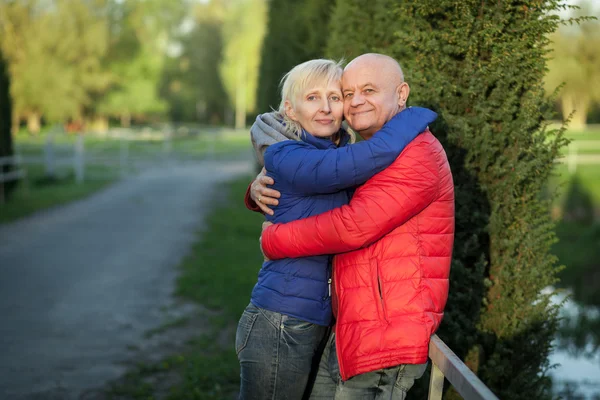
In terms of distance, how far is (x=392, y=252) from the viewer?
2451 millimetres

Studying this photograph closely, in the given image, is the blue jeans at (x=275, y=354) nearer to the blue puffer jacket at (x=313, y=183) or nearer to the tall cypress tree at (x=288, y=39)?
the blue puffer jacket at (x=313, y=183)

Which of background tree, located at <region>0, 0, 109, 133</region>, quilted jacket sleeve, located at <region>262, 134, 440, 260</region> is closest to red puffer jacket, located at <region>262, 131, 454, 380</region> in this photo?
quilted jacket sleeve, located at <region>262, 134, 440, 260</region>

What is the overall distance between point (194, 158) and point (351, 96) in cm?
2908

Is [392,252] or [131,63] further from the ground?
[131,63]

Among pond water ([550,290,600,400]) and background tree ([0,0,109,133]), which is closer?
pond water ([550,290,600,400])

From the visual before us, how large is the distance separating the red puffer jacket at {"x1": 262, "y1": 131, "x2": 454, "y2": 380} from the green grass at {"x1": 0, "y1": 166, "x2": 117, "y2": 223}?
12.2 metres

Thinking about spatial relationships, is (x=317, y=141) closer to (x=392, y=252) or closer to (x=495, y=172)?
(x=392, y=252)

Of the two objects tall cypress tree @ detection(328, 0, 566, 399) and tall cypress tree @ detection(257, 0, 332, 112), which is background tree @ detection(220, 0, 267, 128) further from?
tall cypress tree @ detection(328, 0, 566, 399)

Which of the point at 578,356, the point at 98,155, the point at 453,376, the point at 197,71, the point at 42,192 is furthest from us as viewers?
the point at 197,71

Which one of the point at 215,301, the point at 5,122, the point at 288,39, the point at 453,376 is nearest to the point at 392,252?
the point at 453,376

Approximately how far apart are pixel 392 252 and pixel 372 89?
2.16 ft

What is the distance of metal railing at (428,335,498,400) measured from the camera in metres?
1.97

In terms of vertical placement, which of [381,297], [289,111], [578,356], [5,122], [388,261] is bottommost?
[578,356]

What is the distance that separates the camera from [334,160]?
245cm
